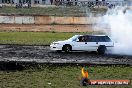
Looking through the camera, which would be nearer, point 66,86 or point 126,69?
point 66,86

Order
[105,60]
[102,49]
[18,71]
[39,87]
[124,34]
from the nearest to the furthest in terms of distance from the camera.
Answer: [39,87] → [18,71] → [105,60] → [102,49] → [124,34]

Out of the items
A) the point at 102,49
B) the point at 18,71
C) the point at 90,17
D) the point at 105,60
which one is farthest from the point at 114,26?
the point at 90,17

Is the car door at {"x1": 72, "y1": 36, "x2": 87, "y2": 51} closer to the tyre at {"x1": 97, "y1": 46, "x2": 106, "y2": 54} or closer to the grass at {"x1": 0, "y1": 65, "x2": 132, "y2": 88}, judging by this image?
the tyre at {"x1": 97, "y1": 46, "x2": 106, "y2": 54}

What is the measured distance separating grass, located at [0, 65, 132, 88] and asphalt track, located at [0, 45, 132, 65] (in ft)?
7.06

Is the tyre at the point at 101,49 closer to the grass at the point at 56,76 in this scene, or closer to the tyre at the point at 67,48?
the tyre at the point at 67,48

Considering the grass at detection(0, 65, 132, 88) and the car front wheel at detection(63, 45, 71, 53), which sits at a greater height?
the grass at detection(0, 65, 132, 88)

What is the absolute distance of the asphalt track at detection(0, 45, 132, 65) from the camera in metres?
22.6

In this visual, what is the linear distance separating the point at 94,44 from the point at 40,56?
455 centimetres

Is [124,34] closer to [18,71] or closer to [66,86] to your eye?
[18,71]

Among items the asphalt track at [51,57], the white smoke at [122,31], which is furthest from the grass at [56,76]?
the white smoke at [122,31]

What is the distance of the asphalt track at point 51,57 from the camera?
22.6m

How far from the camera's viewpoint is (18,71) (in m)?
18.7

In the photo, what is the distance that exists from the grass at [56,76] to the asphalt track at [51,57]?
2.15 metres

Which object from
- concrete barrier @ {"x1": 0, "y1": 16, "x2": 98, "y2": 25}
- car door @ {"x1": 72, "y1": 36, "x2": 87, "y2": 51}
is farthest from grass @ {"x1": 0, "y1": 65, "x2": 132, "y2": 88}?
concrete barrier @ {"x1": 0, "y1": 16, "x2": 98, "y2": 25}
